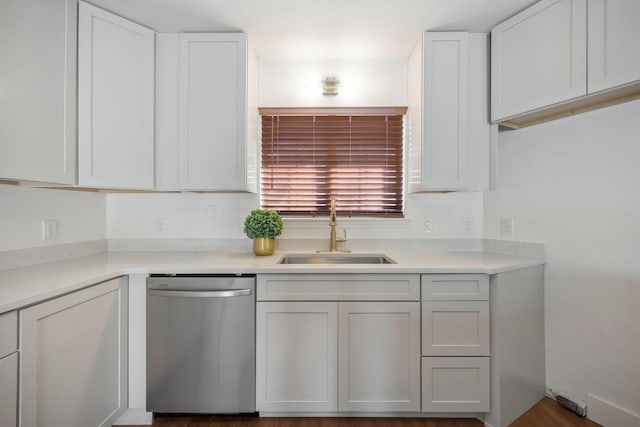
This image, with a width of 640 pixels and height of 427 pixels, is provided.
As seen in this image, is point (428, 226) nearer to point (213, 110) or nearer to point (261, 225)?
point (261, 225)

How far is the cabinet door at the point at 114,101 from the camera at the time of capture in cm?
161

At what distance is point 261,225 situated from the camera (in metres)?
1.97

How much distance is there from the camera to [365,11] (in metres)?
1.69

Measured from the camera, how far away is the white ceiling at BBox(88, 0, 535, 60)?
1646mm

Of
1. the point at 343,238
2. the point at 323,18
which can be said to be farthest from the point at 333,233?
the point at 323,18

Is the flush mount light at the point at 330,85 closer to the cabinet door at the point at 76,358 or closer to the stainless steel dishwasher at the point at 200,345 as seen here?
the stainless steel dishwasher at the point at 200,345

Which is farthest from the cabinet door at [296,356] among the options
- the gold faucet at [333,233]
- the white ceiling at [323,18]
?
the white ceiling at [323,18]

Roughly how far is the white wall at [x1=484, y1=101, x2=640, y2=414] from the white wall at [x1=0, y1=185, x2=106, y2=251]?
291 cm

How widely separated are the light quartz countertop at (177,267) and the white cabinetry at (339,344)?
2.8 inches

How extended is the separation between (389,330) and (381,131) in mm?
1437

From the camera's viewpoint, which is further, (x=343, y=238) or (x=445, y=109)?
(x=343, y=238)

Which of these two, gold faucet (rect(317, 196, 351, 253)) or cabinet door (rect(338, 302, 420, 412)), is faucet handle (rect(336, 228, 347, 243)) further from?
cabinet door (rect(338, 302, 420, 412))

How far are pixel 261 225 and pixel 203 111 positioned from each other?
81cm

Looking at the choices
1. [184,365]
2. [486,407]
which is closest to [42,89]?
[184,365]
